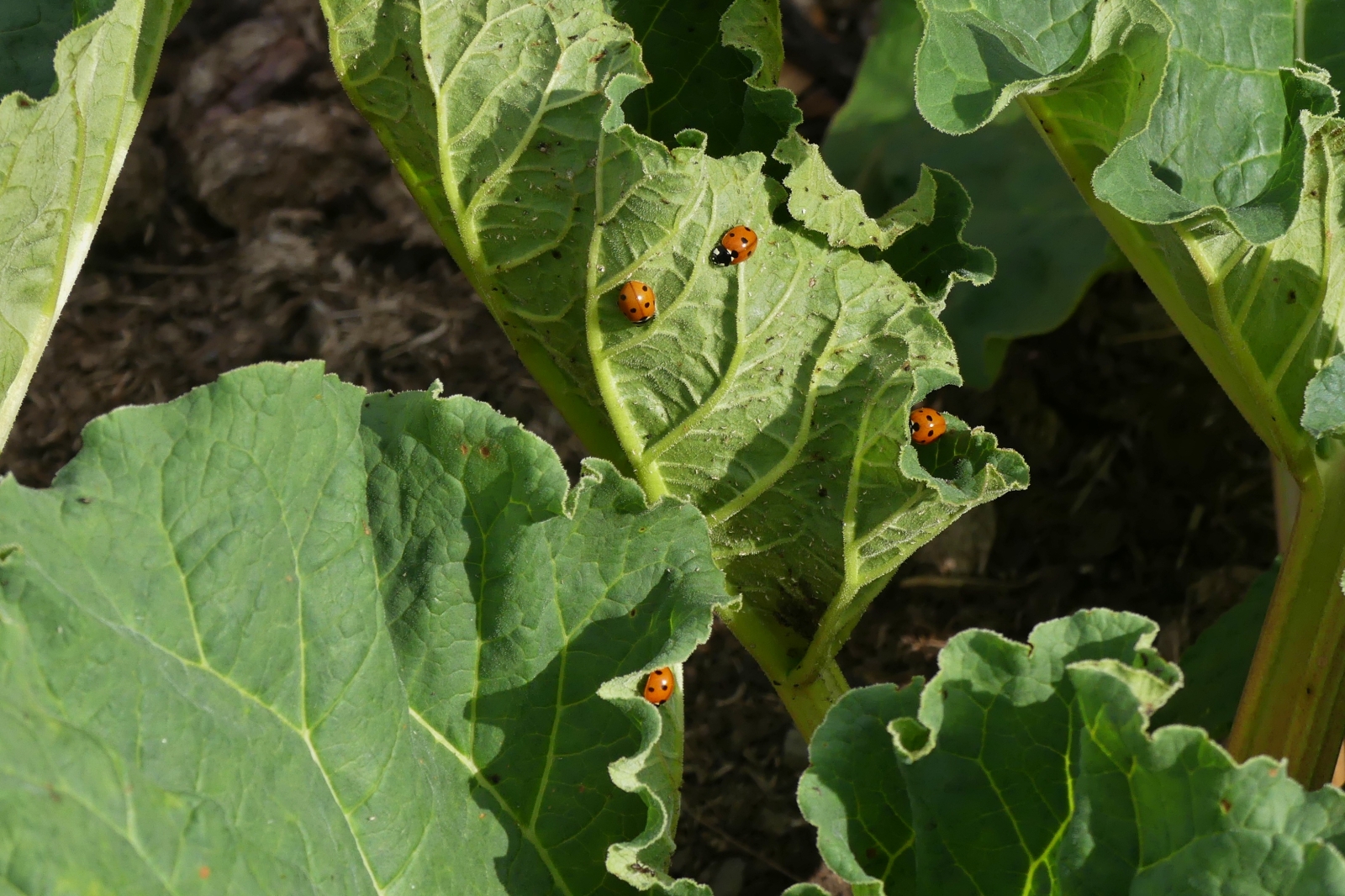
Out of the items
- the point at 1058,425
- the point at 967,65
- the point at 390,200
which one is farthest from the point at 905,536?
the point at 390,200

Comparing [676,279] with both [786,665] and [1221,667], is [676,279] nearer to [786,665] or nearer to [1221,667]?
[786,665]

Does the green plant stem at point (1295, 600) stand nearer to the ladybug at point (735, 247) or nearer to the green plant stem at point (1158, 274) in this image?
the green plant stem at point (1158, 274)

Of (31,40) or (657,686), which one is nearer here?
(657,686)

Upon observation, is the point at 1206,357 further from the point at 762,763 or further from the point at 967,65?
the point at 762,763

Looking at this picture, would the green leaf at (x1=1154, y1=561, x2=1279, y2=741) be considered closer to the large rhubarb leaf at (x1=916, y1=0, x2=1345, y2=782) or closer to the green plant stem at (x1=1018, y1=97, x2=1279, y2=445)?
the large rhubarb leaf at (x1=916, y1=0, x2=1345, y2=782)

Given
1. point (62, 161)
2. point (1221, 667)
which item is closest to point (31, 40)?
point (62, 161)

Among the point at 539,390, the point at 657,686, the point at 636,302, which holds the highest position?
the point at 636,302

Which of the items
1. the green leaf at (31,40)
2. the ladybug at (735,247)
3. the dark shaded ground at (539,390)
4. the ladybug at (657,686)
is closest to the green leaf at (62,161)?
the green leaf at (31,40)
